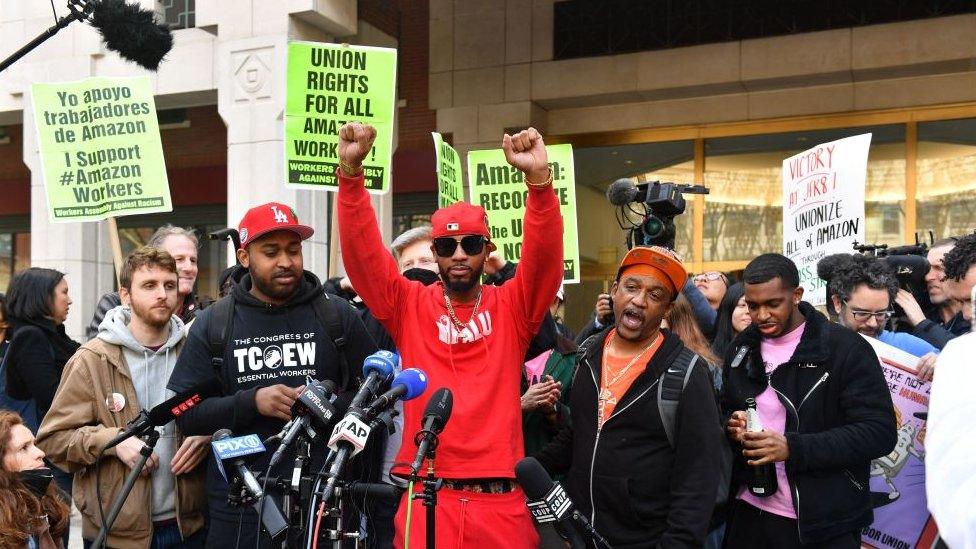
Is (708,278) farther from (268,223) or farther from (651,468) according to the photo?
(268,223)

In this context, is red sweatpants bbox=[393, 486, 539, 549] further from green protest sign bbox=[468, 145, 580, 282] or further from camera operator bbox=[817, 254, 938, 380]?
green protest sign bbox=[468, 145, 580, 282]

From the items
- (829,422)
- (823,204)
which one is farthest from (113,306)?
(823,204)

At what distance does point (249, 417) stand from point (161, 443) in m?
0.94

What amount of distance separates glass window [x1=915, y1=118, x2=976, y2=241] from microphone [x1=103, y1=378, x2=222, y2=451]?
10.5m

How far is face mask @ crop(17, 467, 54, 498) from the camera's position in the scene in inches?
160

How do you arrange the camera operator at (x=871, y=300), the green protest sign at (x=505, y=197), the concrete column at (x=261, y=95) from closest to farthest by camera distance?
the camera operator at (x=871, y=300) → the green protest sign at (x=505, y=197) → the concrete column at (x=261, y=95)

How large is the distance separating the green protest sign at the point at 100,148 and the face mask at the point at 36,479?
173 inches

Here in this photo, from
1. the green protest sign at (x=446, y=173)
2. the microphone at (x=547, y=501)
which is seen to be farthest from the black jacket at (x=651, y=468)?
the green protest sign at (x=446, y=173)

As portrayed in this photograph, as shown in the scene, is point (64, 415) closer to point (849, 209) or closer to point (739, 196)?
point (849, 209)

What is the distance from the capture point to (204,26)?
12.1m

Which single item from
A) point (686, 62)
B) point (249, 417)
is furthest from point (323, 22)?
point (249, 417)

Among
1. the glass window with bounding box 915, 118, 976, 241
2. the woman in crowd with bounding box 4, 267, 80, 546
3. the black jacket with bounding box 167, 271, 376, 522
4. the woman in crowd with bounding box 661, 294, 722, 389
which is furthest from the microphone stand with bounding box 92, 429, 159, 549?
the glass window with bounding box 915, 118, 976, 241

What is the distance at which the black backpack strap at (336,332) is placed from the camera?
4242 mm

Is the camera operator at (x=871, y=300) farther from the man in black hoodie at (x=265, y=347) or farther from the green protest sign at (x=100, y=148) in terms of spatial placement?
the green protest sign at (x=100, y=148)
